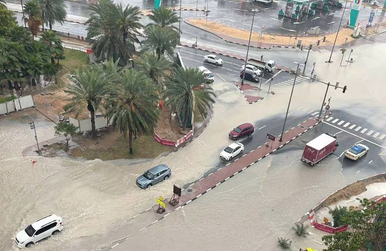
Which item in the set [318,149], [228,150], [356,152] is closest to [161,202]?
[228,150]

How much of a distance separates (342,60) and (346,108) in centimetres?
2442

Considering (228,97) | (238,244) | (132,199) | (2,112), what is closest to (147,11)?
(228,97)

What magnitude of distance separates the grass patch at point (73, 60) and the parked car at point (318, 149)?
4431 cm

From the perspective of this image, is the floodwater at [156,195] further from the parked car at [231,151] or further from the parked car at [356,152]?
the parked car at [356,152]

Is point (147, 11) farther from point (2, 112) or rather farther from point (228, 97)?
point (2, 112)

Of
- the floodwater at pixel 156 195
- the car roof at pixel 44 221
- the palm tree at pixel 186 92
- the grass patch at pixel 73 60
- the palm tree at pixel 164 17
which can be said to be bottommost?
the floodwater at pixel 156 195

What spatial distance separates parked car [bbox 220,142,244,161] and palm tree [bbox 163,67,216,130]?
604 centimetres

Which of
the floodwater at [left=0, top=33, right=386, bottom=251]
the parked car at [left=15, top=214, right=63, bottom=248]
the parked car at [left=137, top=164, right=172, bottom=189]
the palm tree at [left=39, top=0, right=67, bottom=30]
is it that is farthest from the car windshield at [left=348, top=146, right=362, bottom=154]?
the palm tree at [left=39, top=0, right=67, bottom=30]

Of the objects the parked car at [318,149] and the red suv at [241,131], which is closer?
the parked car at [318,149]

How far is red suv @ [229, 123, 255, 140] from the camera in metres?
52.0

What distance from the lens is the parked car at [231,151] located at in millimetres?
47594

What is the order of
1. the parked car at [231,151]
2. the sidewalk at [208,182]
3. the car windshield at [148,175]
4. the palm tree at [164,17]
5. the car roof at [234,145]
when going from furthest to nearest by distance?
the palm tree at [164,17] < the car roof at [234,145] < the parked car at [231,151] < the car windshield at [148,175] < the sidewalk at [208,182]

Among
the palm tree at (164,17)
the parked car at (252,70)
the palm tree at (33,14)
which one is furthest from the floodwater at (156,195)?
the palm tree at (164,17)

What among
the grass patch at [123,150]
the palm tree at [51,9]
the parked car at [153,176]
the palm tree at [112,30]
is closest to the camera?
the parked car at [153,176]
